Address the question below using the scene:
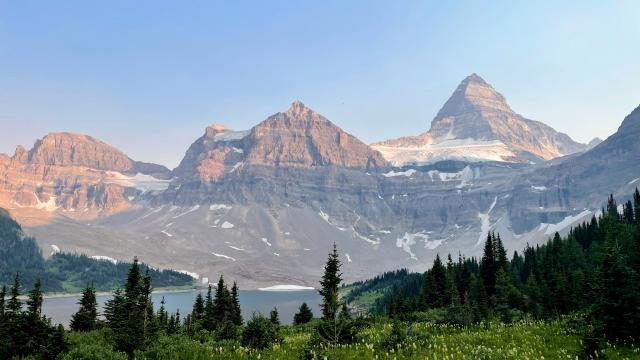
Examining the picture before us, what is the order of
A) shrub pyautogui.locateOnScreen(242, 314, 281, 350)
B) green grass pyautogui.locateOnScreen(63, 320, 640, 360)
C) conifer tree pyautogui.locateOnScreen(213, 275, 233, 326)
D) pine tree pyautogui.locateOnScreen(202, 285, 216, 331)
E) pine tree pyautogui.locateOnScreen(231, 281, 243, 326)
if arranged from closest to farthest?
green grass pyautogui.locateOnScreen(63, 320, 640, 360), shrub pyautogui.locateOnScreen(242, 314, 281, 350), pine tree pyautogui.locateOnScreen(202, 285, 216, 331), conifer tree pyautogui.locateOnScreen(213, 275, 233, 326), pine tree pyautogui.locateOnScreen(231, 281, 243, 326)

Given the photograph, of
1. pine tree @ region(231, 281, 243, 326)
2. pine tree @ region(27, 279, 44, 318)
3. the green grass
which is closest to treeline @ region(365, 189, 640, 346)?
the green grass

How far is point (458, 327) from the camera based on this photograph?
27.7 metres

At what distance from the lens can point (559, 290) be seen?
64.5 meters

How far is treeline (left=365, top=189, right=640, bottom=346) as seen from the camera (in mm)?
20266

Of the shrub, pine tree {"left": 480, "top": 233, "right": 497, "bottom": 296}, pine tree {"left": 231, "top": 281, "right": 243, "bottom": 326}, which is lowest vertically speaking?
pine tree {"left": 231, "top": 281, "right": 243, "bottom": 326}

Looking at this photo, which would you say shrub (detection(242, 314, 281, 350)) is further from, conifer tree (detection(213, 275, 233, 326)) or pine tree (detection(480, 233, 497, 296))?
pine tree (detection(480, 233, 497, 296))

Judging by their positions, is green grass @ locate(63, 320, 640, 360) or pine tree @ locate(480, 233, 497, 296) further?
pine tree @ locate(480, 233, 497, 296)

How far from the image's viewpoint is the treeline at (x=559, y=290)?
20.3 metres

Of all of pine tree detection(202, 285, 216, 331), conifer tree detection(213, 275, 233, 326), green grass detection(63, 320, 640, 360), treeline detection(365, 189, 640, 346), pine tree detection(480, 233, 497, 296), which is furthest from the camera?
pine tree detection(480, 233, 497, 296)

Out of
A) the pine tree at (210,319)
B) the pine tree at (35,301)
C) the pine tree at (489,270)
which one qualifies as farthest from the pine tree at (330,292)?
the pine tree at (489,270)

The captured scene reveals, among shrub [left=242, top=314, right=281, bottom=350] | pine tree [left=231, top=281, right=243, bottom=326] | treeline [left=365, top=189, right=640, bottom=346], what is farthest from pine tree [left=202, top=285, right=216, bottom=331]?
shrub [left=242, top=314, right=281, bottom=350]

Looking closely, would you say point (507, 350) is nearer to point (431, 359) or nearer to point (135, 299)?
point (431, 359)

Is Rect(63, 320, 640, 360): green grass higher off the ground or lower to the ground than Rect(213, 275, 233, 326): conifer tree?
higher

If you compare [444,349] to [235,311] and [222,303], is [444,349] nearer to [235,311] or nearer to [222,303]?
[222,303]
